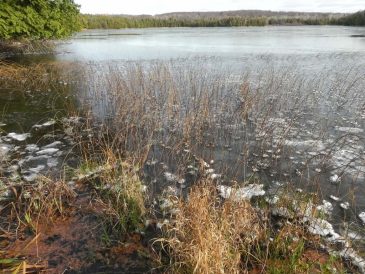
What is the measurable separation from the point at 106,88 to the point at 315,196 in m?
8.56

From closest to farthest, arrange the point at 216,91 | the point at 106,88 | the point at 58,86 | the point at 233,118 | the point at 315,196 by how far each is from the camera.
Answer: the point at 315,196
the point at 233,118
the point at 216,91
the point at 106,88
the point at 58,86

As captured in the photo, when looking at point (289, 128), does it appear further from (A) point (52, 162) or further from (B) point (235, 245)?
(A) point (52, 162)

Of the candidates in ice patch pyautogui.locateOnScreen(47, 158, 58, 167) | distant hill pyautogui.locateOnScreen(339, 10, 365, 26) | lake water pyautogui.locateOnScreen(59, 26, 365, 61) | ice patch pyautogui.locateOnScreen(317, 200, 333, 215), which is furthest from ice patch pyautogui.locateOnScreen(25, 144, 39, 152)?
A: distant hill pyautogui.locateOnScreen(339, 10, 365, 26)

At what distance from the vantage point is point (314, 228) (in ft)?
13.3

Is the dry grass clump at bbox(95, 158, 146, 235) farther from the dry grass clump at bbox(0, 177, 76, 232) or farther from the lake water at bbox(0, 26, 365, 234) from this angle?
the lake water at bbox(0, 26, 365, 234)

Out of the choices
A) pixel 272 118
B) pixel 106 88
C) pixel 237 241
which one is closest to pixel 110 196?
pixel 237 241

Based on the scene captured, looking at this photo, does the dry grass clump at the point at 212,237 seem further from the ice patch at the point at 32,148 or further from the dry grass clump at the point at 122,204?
the ice patch at the point at 32,148

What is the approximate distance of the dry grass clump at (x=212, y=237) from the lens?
325cm

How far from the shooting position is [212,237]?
11.0 ft

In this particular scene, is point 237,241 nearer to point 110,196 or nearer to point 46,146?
point 110,196

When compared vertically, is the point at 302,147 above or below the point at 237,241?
below

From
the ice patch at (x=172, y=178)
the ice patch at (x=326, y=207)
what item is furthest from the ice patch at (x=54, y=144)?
the ice patch at (x=326, y=207)

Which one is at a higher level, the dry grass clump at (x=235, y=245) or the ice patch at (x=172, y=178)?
the dry grass clump at (x=235, y=245)

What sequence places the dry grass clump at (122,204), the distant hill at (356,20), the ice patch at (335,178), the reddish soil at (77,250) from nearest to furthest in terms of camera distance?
the reddish soil at (77,250) → the dry grass clump at (122,204) → the ice patch at (335,178) → the distant hill at (356,20)
